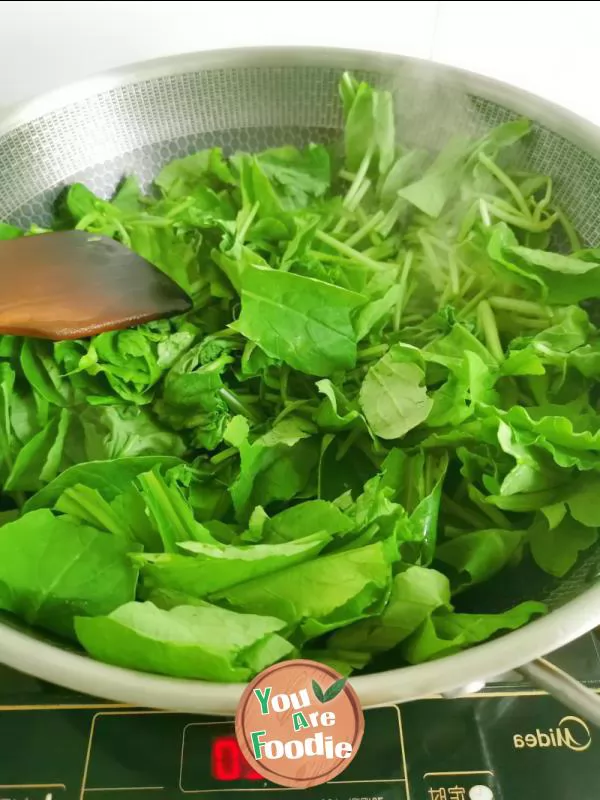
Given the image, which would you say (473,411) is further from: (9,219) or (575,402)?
(9,219)

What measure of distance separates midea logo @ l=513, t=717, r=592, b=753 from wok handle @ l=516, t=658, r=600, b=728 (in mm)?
96

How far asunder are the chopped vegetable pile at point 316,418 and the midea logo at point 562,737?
4.7 inches

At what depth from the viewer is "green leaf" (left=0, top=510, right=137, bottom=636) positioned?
60 centimetres

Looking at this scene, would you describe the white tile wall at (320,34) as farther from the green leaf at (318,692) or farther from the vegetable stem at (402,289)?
the green leaf at (318,692)

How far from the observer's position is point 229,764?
62 cm

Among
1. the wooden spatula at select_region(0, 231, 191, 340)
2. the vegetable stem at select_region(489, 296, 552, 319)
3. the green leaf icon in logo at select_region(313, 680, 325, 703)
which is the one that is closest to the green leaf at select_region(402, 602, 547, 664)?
the green leaf icon in logo at select_region(313, 680, 325, 703)

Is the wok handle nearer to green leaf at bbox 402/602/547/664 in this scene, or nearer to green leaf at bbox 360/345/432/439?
green leaf at bbox 402/602/547/664

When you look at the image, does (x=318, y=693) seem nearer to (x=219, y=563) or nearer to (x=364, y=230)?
(x=219, y=563)

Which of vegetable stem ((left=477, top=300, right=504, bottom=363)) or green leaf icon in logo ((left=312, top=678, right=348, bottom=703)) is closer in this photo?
green leaf icon in logo ((left=312, top=678, right=348, bottom=703))

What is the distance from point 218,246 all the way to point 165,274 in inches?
2.9

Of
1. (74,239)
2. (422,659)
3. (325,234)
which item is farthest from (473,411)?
(74,239)

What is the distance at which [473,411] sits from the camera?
2.25 ft

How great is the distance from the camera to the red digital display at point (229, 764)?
611 millimetres

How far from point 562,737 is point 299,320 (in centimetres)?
47
